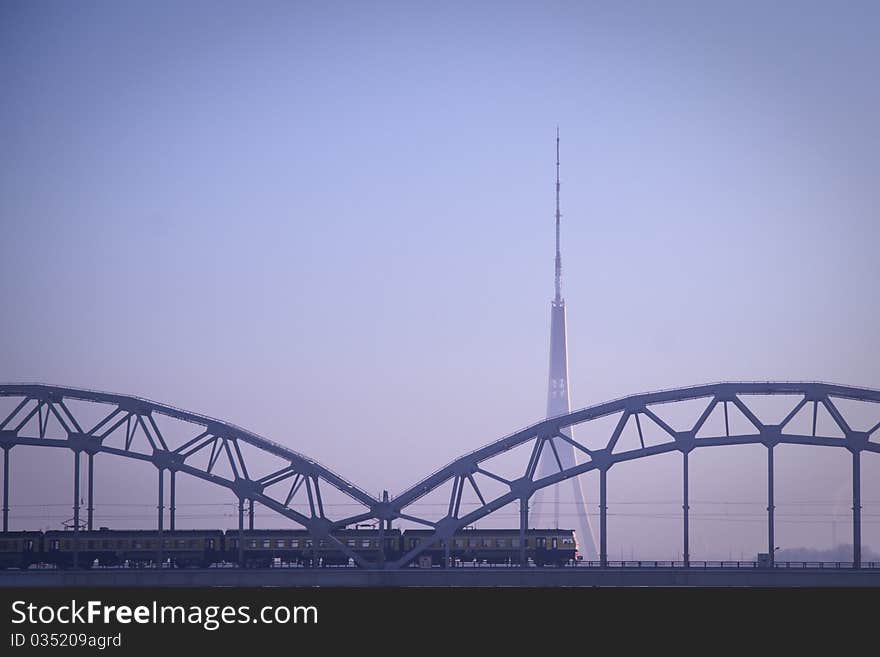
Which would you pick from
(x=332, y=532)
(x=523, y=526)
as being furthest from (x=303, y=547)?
(x=523, y=526)

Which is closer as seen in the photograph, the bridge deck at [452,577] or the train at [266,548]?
the bridge deck at [452,577]

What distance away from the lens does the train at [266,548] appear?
17838cm

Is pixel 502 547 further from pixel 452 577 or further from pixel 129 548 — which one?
pixel 129 548

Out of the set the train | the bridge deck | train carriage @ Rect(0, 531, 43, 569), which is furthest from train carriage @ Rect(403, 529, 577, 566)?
train carriage @ Rect(0, 531, 43, 569)

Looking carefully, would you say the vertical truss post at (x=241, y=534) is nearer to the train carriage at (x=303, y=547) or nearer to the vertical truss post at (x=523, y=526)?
the train carriage at (x=303, y=547)

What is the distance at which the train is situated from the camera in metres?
178

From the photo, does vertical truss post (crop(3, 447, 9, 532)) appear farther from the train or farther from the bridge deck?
the bridge deck

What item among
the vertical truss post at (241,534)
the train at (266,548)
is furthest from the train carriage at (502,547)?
the vertical truss post at (241,534)

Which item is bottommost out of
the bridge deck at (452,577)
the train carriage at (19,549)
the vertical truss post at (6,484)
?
the bridge deck at (452,577)

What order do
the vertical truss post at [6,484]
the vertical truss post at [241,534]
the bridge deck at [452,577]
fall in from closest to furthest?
1. the bridge deck at [452,577]
2. the vertical truss post at [241,534]
3. the vertical truss post at [6,484]

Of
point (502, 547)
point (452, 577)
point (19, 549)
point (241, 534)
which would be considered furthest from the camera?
point (502, 547)

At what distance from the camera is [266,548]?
180250mm

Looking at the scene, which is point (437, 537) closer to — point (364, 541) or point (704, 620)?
point (364, 541)

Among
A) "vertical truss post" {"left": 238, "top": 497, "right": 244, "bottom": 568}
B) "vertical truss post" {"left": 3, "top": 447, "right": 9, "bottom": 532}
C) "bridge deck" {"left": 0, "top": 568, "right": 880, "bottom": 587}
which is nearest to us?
"bridge deck" {"left": 0, "top": 568, "right": 880, "bottom": 587}
